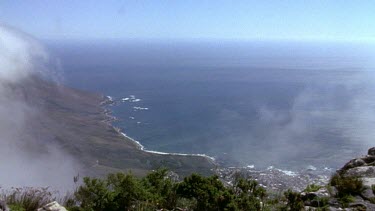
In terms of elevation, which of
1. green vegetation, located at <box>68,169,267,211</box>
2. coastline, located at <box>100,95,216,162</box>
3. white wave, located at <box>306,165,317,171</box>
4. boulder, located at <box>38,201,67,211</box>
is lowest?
boulder, located at <box>38,201,67,211</box>

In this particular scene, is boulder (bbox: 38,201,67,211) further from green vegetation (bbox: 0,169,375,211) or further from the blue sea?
the blue sea

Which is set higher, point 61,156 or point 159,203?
point 61,156

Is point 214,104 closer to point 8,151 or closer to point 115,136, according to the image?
point 115,136

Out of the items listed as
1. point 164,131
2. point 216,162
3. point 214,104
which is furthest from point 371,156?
point 214,104

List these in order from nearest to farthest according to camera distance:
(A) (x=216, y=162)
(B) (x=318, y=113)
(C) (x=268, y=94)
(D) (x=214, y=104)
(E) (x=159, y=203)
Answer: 1. (E) (x=159, y=203)
2. (A) (x=216, y=162)
3. (B) (x=318, y=113)
4. (D) (x=214, y=104)
5. (C) (x=268, y=94)

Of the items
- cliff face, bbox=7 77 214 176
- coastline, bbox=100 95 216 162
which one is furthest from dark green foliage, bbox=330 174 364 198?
coastline, bbox=100 95 216 162

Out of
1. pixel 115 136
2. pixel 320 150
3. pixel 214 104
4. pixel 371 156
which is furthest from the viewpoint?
pixel 214 104

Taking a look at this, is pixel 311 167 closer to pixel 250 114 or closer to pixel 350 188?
pixel 250 114

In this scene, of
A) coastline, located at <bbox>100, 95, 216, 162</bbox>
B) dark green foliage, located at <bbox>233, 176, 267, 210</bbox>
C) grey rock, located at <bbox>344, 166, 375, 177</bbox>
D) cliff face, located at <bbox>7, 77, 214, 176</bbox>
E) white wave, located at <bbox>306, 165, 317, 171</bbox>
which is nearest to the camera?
dark green foliage, located at <bbox>233, 176, 267, 210</bbox>
